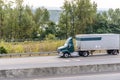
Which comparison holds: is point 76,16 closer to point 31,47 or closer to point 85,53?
point 31,47

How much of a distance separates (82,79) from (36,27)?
4000 cm

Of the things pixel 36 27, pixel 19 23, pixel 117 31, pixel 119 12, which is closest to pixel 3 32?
pixel 19 23

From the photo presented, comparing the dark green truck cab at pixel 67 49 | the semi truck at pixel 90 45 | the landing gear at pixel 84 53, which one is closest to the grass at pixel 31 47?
the semi truck at pixel 90 45

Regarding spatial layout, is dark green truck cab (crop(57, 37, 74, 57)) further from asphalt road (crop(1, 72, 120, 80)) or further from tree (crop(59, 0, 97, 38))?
tree (crop(59, 0, 97, 38))

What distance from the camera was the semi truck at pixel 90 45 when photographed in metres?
30.8

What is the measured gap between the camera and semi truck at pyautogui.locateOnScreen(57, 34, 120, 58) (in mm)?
30766

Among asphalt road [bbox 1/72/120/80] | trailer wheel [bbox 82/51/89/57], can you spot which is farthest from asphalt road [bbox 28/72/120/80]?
trailer wheel [bbox 82/51/89/57]

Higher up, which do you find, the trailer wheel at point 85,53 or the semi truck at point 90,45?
the semi truck at point 90,45

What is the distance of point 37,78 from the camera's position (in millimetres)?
17531

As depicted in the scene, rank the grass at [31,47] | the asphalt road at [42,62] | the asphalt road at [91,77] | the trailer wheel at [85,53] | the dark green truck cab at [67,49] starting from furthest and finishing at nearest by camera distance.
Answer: the grass at [31,47]
the trailer wheel at [85,53]
the dark green truck cab at [67,49]
the asphalt road at [42,62]
the asphalt road at [91,77]

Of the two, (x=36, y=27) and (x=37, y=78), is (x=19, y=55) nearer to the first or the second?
(x=37, y=78)

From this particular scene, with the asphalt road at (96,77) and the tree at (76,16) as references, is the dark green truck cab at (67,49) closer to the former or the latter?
the asphalt road at (96,77)

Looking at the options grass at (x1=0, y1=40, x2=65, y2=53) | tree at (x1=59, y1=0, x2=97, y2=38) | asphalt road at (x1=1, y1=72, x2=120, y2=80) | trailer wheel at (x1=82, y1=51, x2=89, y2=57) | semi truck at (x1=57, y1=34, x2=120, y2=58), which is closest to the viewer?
asphalt road at (x1=1, y1=72, x2=120, y2=80)

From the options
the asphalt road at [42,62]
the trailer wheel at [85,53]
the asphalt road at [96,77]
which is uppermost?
the asphalt road at [96,77]
